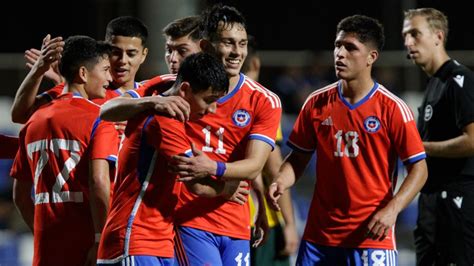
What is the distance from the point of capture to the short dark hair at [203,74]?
551 centimetres

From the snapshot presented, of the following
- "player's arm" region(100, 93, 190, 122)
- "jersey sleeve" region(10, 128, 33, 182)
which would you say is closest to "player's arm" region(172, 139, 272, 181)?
"player's arm" region(100, 93, 190, 122)

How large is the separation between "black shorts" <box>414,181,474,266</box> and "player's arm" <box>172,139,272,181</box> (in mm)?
1989

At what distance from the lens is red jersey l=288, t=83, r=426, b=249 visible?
21.4 feet

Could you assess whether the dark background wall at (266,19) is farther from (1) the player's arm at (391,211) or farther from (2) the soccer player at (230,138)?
(1) the player's arm at (391,211)

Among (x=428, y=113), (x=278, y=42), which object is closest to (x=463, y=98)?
(x=428, y=113)

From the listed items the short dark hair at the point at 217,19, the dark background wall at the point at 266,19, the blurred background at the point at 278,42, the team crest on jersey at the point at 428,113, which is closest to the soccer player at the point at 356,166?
the short dark hair at the point at 217,19

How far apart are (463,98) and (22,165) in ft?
10.6

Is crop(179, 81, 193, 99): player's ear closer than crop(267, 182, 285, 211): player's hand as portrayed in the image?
Yes

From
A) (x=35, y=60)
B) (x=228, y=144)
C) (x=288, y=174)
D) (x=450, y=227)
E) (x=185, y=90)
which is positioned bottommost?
(x=450, y=227)

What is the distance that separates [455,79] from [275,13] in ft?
32.7

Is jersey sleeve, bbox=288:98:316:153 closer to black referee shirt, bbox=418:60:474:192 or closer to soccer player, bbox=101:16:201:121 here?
soccer player, bbox=101:16:201:121

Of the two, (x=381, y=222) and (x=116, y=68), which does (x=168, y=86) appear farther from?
(x=381, y=222)

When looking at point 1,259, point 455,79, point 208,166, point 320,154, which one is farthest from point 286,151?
point 208,166

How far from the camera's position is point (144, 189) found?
5.52m
